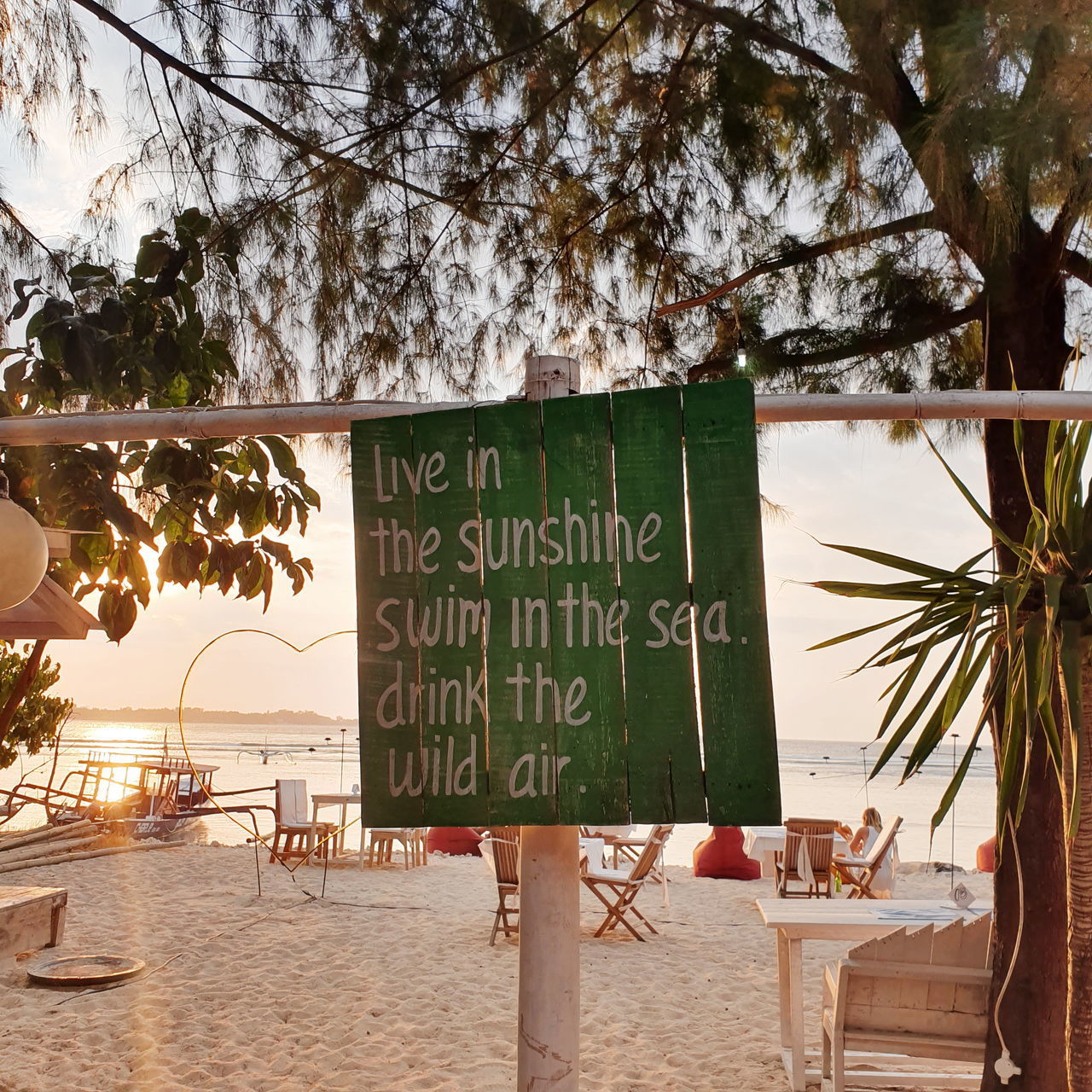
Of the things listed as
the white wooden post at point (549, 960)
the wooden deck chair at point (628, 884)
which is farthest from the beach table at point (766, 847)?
the white wooden post at point (549, 960)

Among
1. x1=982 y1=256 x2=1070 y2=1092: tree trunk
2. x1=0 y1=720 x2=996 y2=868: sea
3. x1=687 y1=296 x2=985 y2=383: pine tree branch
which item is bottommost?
x1=0 y1=720 x2=996 y2=868: sea

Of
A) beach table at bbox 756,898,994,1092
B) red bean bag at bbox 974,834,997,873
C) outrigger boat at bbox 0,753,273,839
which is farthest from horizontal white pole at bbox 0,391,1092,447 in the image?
red bean bag at bbox 974,834,997,873

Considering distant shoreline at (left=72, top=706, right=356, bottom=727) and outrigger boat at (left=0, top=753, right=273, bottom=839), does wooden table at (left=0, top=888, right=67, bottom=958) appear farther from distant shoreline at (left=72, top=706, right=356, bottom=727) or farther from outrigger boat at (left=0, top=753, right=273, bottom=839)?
distant shoreline at (left=72, top=706, right=356, bottom=727)

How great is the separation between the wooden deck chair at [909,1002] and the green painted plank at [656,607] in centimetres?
202

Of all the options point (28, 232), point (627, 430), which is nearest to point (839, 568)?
point (627, 430)

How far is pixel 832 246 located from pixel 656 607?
214cm

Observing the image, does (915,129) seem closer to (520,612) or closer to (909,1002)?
(520,612)

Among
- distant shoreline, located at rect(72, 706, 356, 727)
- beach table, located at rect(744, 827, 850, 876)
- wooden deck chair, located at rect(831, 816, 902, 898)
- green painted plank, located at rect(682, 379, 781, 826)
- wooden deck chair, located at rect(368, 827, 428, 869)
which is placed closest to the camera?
green painted plank, located at rect(682, 379, 781, 826)

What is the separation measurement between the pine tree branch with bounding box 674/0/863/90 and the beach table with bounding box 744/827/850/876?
637 centimetres

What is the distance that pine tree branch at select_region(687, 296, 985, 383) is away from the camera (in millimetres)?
3246

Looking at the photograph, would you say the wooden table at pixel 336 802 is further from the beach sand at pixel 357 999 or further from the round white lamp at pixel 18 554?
the round white lamp at pixel 18 554

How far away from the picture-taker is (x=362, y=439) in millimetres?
1726

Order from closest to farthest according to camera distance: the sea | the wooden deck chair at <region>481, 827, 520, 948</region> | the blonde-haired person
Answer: the wooden deck chair at <region>481, 827, 520, 948</region>
the blonde-haired person
the sea

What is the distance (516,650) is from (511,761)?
0.60 feet
